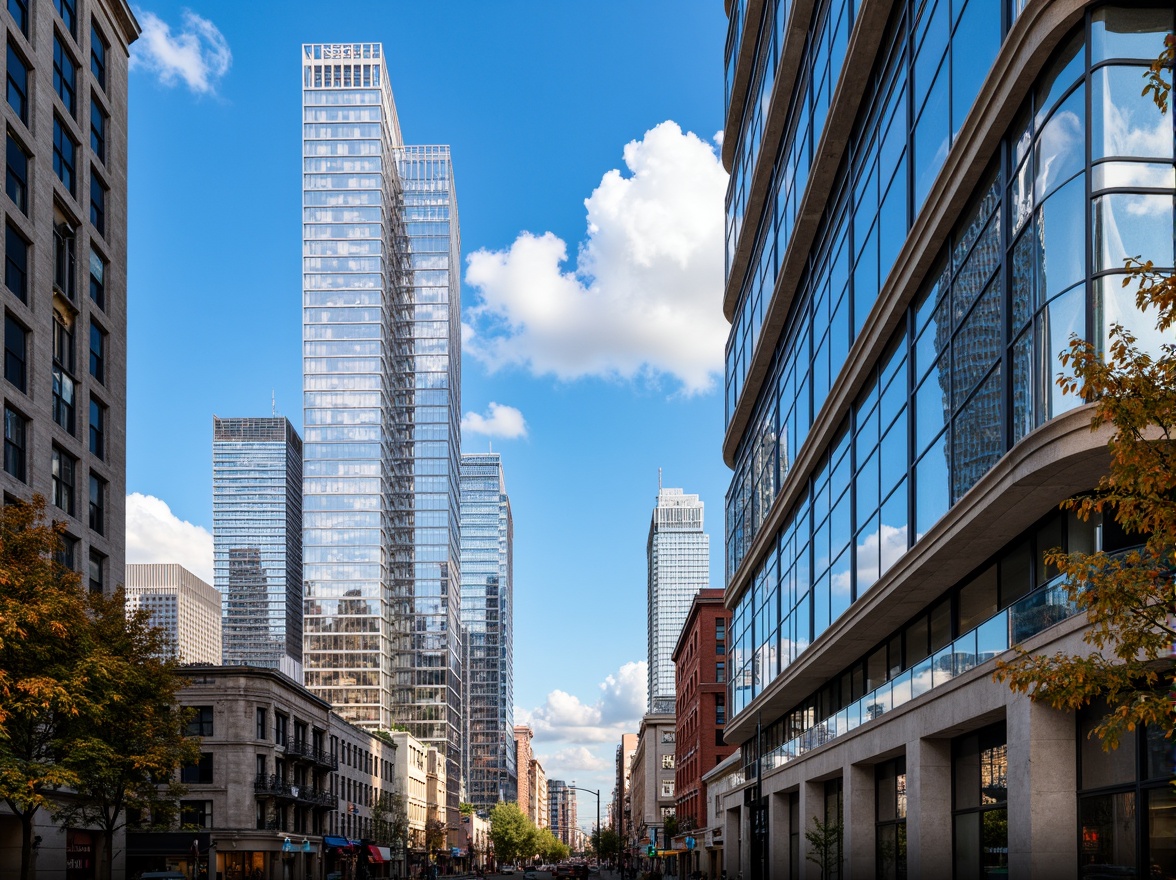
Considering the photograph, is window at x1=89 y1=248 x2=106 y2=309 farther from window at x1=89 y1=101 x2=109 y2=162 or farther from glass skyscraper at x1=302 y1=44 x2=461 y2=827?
glass skyscraper at x1=302 y1=44 x2=461 y2=827

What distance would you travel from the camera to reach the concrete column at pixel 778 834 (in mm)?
49250

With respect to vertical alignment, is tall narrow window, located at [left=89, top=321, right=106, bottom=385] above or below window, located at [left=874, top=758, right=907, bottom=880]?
above

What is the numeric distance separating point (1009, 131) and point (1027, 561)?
25.7 feet

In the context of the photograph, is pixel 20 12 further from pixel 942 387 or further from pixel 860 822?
pixel 860 822

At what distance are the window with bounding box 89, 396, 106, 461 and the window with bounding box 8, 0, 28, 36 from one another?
1400 centimetres

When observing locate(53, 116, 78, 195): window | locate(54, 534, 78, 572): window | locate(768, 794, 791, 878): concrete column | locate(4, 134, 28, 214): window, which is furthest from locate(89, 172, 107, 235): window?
locate(768, 794, 791, 878): concrete column

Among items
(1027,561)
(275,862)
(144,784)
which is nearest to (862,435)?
(1027,561)

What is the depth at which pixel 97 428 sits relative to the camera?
4734cm

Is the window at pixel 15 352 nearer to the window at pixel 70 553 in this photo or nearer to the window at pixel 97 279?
the window at pixel 70 553

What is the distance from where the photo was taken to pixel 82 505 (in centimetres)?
4438

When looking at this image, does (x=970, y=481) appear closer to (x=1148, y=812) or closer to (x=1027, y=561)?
(x=1027, y=561)

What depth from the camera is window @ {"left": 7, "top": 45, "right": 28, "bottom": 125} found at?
40.0 meters

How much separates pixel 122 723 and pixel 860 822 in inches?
843

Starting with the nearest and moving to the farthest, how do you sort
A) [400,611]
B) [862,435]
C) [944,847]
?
[944,847] → [862,435] → [400,611]
